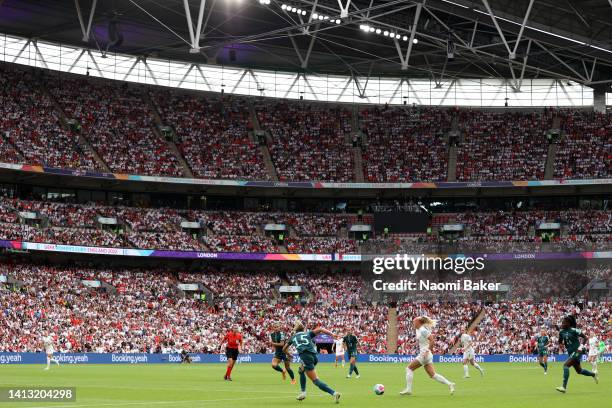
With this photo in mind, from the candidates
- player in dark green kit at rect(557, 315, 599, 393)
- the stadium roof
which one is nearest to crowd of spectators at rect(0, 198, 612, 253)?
the stadium roof

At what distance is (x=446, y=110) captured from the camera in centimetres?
9144

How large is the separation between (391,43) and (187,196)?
23.2m

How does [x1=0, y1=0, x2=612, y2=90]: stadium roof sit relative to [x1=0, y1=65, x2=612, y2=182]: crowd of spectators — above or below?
above


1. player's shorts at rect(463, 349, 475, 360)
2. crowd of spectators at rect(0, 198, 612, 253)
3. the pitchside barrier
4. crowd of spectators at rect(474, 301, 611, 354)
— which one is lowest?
the pitchside barrier

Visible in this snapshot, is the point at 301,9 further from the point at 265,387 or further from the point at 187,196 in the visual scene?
the point at 265,387

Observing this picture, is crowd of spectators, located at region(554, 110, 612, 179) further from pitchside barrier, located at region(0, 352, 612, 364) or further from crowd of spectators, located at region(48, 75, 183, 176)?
crowd of spectators, located at region(48, 75, 183, 176)

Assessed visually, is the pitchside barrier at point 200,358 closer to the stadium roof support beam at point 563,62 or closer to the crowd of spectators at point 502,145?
the crowd of spectators at point 502,145

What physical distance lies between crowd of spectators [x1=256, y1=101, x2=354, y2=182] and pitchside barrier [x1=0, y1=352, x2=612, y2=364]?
23253 millimetres

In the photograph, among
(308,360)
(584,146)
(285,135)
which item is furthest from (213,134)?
(308,360)

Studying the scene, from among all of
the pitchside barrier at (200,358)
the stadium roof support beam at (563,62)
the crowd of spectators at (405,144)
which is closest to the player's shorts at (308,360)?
the pitchside barrier at (200,358)

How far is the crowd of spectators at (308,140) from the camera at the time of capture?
84.2 meters

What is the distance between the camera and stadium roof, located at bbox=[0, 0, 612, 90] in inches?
2606

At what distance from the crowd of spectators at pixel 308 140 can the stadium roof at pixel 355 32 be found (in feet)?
13.9

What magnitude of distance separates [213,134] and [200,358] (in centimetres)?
2954
